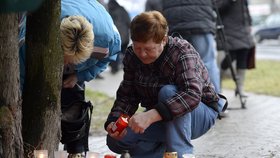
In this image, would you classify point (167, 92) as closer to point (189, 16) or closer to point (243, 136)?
point (243, 136)

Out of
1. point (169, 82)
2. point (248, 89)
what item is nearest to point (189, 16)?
point (169, 82)

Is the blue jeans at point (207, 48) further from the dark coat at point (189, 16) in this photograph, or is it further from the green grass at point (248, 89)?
the green grass at point (248, 89)

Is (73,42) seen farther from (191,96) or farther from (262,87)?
(262,87)

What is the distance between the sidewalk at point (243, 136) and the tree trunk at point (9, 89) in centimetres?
225

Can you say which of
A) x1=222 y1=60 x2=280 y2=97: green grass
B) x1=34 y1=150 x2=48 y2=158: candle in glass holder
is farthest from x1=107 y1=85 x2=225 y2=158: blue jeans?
x1=222 y1=60 x2=280 y2=97: green grass

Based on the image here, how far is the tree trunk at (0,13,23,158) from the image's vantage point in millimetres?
3619

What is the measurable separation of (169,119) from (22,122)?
2.87 ft

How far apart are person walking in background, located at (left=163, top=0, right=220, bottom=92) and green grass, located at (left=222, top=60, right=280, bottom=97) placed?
3512 millimetres

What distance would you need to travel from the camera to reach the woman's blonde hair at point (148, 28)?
425 cm

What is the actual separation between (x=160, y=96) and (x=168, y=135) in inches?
10.2

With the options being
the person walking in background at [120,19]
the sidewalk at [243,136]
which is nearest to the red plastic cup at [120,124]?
the sidewalk at [243,136]

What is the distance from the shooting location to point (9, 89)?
3.69m

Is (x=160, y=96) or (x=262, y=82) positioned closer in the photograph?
(x=160, y=96)

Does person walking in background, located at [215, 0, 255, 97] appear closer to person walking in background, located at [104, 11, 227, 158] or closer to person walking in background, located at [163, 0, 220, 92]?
person walking in background, located at [163, 0, 220, 92]
